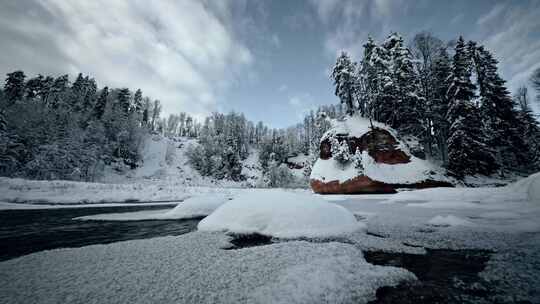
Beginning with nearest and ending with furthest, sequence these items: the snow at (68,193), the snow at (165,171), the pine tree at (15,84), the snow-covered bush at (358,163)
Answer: the snow at (68,193) → the snow-covered bush at (358,163) → the snow at (165,171) → the pine tree at (15,84)

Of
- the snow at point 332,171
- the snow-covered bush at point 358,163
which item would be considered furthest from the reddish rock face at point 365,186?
the snow-covered bush at point 358,163

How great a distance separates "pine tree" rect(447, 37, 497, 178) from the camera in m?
18.3

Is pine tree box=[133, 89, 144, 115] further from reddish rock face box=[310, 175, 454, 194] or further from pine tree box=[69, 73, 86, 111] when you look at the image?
reddish rock face box=[310, 175, 454, 194]

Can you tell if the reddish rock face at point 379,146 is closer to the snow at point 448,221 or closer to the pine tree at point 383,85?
the pine tree at point 383,85

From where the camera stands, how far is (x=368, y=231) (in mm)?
4926

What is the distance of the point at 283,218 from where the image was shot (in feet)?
16.0

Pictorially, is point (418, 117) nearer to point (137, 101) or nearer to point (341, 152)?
point (341, 152)

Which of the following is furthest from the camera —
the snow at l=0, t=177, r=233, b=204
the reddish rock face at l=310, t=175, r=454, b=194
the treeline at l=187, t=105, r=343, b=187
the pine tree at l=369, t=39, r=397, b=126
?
the treeline at l=187, t=105, r=343, b=187

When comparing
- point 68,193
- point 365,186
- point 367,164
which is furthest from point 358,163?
point 68,193

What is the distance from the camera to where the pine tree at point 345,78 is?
26047mm

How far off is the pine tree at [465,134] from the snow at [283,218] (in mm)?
20199

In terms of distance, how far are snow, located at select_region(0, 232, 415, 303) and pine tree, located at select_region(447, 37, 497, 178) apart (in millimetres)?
22133

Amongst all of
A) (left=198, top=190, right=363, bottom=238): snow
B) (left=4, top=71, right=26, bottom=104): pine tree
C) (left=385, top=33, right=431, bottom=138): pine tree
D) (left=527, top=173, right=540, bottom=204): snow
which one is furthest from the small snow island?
(left=4, top=71, right=26, bottom=104): pine tree

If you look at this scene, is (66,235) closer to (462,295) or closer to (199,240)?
(199,240)
